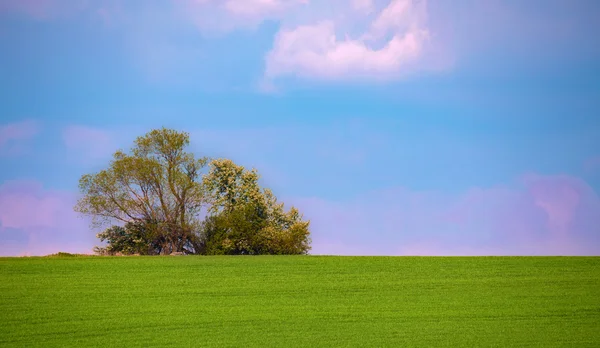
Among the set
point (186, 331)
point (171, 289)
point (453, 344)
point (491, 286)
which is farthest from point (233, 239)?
point (453, 344)

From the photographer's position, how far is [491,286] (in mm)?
24484

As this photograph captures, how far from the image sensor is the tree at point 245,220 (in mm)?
35906

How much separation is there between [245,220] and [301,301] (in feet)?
48.1

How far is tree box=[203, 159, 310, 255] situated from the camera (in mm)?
35906

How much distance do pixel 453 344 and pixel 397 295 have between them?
5362mm

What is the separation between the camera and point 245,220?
36.1 metres

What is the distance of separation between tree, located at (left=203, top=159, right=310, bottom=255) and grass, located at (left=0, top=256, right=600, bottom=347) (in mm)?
6027

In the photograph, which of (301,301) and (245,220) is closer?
(301,301)

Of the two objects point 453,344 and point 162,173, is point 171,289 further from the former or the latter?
point 162,173

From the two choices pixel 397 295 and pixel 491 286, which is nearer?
pixel 397 295

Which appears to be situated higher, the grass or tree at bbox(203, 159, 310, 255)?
tree at bbox(203, 159, 310, 255)

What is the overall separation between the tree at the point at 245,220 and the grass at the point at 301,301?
603cm

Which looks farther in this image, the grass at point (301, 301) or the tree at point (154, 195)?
the tree at point (154, 195)

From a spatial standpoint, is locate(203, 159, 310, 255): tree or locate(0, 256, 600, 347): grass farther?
locate(203, 159, 310, 255): tree
